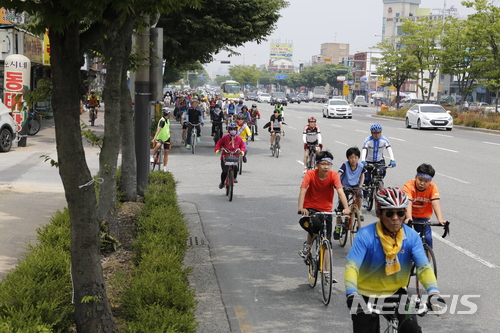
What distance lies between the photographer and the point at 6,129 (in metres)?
21.1

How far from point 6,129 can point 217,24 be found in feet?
26.3

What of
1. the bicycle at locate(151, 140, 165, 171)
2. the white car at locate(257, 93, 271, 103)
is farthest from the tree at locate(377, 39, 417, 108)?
the bicycle at locate(151, 140, 165, 171)

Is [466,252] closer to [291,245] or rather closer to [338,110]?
[291,245]

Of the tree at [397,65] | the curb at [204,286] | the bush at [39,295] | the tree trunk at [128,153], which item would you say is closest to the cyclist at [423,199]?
the curb at [204,286]

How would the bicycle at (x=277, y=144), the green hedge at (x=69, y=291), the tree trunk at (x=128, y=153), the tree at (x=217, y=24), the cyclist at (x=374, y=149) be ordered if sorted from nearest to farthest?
1. the green hedge at (x=69, y=291)
2. the tree trunk at (x=128, y=153)
3. the cyclist at (x=374, y=149)
4. the bicycle at (x=277, y=144)
5. the tree at (x=217, y=24)

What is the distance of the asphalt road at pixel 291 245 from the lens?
6.83m

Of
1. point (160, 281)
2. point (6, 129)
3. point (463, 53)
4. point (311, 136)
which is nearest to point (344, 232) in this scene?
point (160, 281)

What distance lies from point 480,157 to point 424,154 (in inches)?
75.0

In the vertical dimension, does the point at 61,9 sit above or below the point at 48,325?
above

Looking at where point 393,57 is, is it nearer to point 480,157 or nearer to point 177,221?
point 480,157

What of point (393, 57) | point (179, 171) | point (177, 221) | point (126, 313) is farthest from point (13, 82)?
point (393, 57)

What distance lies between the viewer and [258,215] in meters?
12.4

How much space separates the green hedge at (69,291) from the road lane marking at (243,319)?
49 cm

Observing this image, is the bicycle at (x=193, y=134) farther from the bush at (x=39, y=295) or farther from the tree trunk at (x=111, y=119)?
the bush at (x=39, y=295)
